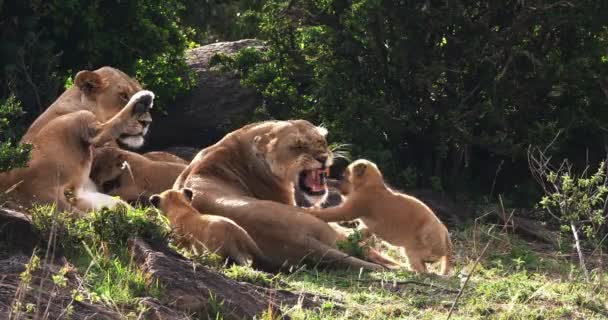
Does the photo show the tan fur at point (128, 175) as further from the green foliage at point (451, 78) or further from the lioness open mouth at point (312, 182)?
the green foliage at point (451, 78)

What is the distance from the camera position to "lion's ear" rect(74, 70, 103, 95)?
11.2 meters

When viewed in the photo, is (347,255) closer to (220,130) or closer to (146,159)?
(146,159)

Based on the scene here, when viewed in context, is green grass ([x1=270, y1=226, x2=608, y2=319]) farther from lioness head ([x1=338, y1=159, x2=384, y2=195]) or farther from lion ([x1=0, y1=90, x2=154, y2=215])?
lion ([x1=0, y1=90, x2=154, y2=215])

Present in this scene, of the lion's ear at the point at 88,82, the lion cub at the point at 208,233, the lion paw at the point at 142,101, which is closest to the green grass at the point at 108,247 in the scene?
the lion cub at the point at 208,233

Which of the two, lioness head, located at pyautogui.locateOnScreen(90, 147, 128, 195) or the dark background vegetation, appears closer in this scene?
lioness head, located at pyautogui.locateOnScreen(90, 147, 128, 195)

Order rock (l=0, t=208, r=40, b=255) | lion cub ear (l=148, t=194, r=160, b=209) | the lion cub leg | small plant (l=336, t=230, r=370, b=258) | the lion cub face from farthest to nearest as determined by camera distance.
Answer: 1. the lion cub leg
2. small plant (l=336, t=230, r=370, b=258)
3. lion cub ear (l=148, t=194, r=160, b=209)
4. the lion cub face
5. rock (l=0, t=208, r=40, b=255)

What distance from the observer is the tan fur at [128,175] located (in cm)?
1105

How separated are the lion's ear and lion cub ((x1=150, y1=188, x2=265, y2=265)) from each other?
237 cm

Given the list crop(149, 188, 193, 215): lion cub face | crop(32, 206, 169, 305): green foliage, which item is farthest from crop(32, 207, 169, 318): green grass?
crop(149, 188, 193, 215): lion cub face

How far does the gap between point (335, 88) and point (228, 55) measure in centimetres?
257

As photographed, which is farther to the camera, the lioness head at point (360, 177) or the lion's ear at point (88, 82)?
the lion's ear at point (88, 82)

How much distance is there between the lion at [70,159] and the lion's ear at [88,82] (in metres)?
0.52

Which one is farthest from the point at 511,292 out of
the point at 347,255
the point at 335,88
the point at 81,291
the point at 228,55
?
the point at 228,55

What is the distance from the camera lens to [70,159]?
10.2m
